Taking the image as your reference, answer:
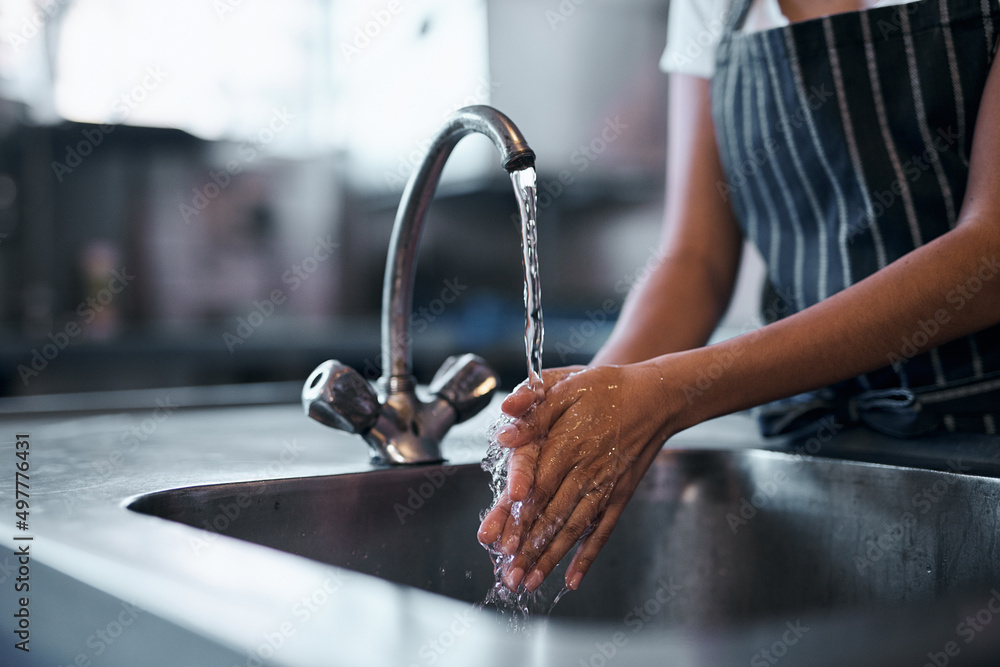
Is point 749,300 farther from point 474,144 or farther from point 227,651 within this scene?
point 474,144

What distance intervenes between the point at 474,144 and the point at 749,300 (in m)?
1.97

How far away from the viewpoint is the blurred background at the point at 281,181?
3.13 m

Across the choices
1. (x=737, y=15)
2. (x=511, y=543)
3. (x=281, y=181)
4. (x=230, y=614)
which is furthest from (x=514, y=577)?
(x=281, y=181)

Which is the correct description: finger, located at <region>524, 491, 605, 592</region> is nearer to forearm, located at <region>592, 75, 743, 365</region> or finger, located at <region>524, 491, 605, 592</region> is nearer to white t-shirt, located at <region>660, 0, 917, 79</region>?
forearm, located at <region>592, 75, 743, 365</region>

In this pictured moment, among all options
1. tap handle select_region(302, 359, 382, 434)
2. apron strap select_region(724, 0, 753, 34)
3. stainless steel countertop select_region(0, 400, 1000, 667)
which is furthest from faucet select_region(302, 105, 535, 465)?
apron strap select_region(724, 0, 753, 34)

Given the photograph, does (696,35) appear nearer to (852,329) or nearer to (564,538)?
(852,329)

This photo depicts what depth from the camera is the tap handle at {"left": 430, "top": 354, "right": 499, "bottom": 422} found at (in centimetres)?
82

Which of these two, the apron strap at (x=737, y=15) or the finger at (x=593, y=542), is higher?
the apron strap at (x=737, y=15)

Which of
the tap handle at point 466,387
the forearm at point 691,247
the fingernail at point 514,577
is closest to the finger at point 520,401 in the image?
the fingernail at point 514,577

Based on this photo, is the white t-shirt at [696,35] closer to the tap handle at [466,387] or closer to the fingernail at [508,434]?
the tap handle at [466,387]

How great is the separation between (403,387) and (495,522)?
9.8 inches

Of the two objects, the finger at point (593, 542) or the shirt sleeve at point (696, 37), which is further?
the shirt sleeve at point (696, 37)

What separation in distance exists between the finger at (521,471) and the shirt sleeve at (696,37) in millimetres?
575

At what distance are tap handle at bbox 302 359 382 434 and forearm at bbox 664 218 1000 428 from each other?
0.86 feet
